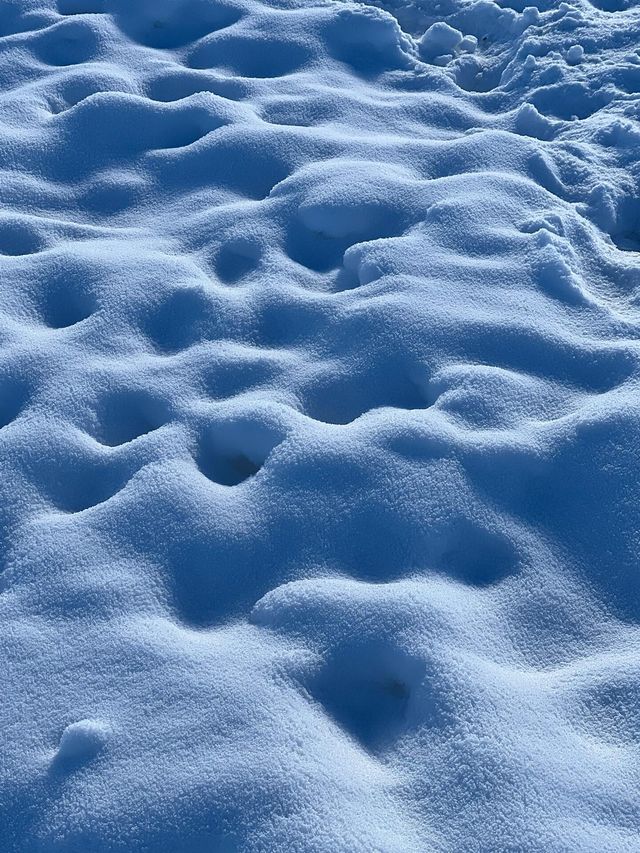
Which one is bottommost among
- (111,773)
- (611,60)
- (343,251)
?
(111,773)

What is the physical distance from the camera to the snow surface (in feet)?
5.12

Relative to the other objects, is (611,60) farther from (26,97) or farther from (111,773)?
(111,773)

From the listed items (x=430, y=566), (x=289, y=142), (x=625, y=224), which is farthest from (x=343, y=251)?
(x=430, y=566)

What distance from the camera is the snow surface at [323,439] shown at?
1.56m

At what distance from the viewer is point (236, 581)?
6.16 ft

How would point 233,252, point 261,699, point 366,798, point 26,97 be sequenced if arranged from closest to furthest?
point 366,798, point 261,699, point 233,252, point 26,97

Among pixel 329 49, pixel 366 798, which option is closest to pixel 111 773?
pixel 366 798

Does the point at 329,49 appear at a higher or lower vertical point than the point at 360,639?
higher

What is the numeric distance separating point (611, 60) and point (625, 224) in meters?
0.79

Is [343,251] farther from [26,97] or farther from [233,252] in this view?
[26,97]

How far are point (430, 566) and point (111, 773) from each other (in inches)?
26.9

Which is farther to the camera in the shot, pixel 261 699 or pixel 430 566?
pixel 430 566

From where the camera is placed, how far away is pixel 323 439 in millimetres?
2066

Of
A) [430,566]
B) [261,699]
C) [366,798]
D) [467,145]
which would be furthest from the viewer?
[467,145]
